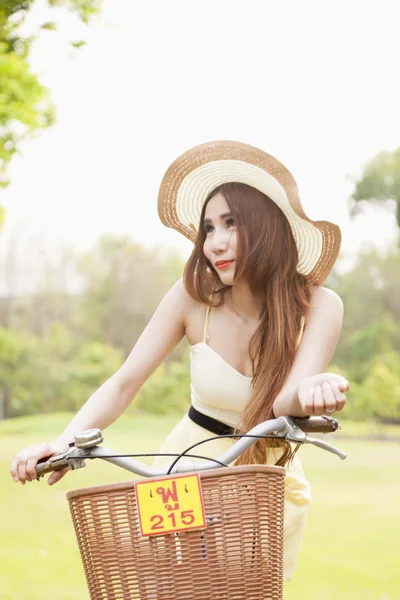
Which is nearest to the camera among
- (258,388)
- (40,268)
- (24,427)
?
(258,388)

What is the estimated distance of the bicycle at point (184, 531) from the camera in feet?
5.30

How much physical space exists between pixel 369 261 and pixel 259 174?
2100 centimetres

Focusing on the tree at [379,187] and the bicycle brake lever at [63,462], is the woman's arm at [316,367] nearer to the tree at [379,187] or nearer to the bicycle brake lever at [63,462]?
the bicycle brake lever at [63,462]

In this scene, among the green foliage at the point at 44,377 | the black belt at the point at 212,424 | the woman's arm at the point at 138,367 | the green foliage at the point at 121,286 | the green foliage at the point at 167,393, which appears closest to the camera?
the woman's arm at the point at 138,367

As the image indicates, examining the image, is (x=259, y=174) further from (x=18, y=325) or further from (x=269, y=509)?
(x=18, y=325)

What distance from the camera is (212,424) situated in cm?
252

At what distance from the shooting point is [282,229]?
99.6 inches

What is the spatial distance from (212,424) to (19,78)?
7638mm

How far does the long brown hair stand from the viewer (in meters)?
2.29

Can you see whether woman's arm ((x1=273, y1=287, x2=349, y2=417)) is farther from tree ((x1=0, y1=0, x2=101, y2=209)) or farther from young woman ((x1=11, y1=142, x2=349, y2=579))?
tree ((x1=0, y1=0, x2=101, y2=209))

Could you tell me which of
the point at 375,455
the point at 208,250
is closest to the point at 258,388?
the point at 208,250

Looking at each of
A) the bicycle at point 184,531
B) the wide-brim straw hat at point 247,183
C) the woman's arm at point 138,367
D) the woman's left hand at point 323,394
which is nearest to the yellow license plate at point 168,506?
the bicycle at point 184,531

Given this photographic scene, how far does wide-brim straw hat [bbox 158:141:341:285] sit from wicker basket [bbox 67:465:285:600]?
961 mm

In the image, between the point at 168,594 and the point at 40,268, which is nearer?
the point at 168,594
